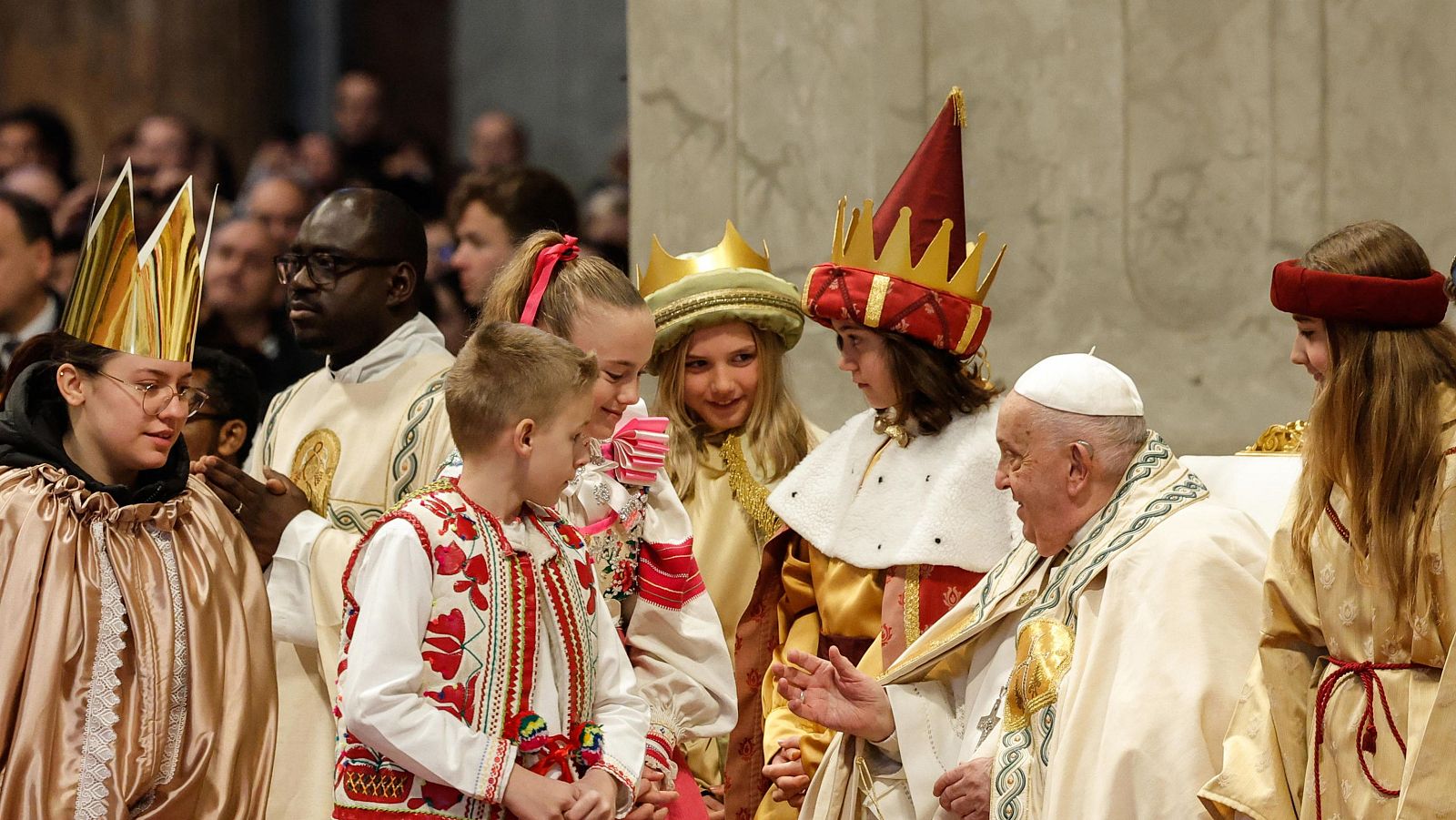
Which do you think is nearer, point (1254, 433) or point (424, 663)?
point (424, 663)

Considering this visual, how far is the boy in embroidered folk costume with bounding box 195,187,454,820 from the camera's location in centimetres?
384

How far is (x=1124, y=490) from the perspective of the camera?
3320 millimetres

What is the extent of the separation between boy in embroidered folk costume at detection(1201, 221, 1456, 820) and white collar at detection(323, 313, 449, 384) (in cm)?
213

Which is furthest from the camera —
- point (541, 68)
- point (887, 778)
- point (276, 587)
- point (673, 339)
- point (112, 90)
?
point (112, 90)

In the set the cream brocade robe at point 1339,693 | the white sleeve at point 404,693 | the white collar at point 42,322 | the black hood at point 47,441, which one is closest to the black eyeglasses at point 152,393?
the black hood at point 47,441

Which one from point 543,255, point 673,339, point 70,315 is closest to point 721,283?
point 673,339

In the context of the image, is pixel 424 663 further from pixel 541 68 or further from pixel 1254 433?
pixel 541 68

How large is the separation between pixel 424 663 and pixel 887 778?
1.29m

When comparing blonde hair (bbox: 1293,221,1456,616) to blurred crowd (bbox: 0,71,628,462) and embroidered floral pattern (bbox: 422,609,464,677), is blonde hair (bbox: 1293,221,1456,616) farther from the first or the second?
blurred crowd (bbox: 0,71,628,462)

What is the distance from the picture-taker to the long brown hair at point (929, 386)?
3838mm

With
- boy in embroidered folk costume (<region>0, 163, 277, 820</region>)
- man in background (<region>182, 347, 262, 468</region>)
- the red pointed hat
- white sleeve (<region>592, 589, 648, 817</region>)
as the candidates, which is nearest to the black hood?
boy in embroidered folk costume (<region>0, 163, 277, 820</region>)

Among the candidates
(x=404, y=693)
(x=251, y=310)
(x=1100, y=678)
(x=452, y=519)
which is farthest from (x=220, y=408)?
(x=1100, y=678)

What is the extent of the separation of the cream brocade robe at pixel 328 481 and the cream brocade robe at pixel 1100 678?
113 centimetres

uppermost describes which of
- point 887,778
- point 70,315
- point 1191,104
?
Result: point 1191,104
